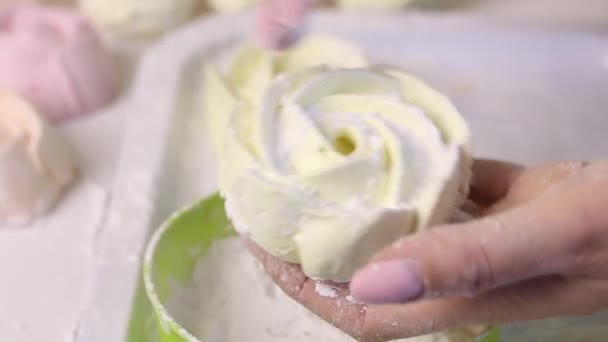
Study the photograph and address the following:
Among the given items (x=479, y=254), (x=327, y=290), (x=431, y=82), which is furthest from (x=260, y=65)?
(x=479, y=254)

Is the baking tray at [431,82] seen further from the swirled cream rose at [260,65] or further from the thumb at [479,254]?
the thumb at [479,254]

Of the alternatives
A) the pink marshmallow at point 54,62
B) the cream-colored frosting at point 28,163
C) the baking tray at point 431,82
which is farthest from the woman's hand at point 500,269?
the pink marshmallow at point 54,62

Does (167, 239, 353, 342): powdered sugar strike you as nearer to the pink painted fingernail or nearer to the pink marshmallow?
the pink painted fingernail

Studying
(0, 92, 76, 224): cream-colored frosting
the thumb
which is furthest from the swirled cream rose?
the thumb

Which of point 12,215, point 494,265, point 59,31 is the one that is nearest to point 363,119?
point 494,265

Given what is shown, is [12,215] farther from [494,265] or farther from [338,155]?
[494,265]

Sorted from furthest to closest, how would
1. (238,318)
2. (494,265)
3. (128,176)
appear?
(128,176) → (238,318) → (494,265)
